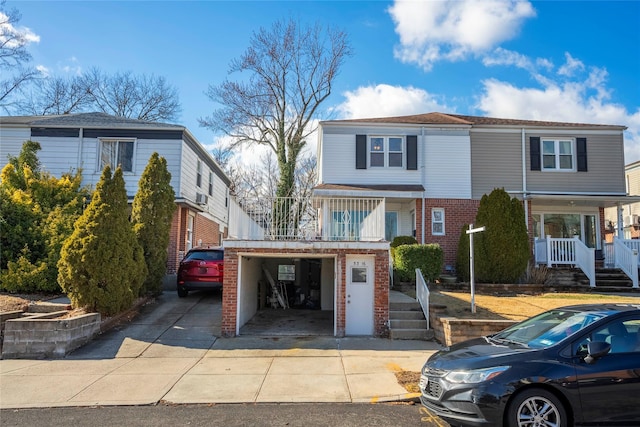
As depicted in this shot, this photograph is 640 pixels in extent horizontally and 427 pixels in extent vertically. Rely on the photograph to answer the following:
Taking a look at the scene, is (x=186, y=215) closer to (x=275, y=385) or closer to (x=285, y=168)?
(x=285, y=168)

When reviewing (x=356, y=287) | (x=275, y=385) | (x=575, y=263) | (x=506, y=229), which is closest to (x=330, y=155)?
(x=506, y=229)

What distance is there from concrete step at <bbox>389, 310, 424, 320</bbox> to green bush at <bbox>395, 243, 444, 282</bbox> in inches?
121

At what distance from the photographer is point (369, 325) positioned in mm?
10281

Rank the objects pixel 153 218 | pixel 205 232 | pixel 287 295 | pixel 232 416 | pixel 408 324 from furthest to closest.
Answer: pixel 205 232 → pixel 287 295 → pixel 153 218 → pixel 408 324 → pixel 232 416

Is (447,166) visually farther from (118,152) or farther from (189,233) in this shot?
(118,152)

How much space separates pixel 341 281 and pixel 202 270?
4591 millimetres

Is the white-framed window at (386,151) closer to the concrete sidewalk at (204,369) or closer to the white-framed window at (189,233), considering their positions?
the white-framed window at (189,233)

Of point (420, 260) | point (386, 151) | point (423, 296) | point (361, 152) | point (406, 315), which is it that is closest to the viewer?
point (406, 315)

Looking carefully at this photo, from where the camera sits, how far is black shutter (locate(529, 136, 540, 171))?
1808 cm

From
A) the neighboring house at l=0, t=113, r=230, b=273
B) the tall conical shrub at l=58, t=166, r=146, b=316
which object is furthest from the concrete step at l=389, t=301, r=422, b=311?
the neighboring house at l=0, t=113, r=230, b=273

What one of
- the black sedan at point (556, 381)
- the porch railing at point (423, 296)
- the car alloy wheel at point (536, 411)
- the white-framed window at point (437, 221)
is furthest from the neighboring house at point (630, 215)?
the car alloy wheel at point (536, 411)

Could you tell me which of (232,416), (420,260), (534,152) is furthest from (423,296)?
(534,152)

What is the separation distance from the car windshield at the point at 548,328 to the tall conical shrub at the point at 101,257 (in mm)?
8316

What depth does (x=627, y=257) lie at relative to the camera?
1537 cm
